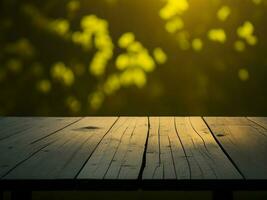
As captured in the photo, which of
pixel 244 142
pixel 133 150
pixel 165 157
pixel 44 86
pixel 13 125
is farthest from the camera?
pixel 44 86

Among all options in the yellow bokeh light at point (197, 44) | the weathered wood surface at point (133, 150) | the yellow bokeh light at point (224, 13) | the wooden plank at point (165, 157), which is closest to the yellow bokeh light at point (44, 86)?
the yellow bokeh light at point (197, 44)

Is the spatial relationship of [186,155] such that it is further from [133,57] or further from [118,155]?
[133,57]

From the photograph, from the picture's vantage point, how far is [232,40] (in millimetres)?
4066

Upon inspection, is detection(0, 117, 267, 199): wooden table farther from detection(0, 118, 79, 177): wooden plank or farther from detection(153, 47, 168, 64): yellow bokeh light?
detection(153, 47, 168, 64): yellow bokeh light

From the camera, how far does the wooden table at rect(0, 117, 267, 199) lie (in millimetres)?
1172

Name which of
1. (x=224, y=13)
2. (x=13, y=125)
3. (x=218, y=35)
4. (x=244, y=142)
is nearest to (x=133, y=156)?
(x=244, y=142)

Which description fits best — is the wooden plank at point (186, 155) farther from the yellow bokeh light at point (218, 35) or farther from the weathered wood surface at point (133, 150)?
the yellow bokeh light at point (218, 35)

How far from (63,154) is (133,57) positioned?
2.67 metres

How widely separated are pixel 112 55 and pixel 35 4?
834 millimetres

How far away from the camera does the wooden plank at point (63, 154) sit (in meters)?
1.23

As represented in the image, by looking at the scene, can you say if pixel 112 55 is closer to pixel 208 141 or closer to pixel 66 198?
pixel 66 198

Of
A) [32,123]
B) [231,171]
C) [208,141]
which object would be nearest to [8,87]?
[32,123]

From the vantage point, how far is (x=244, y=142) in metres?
1.76

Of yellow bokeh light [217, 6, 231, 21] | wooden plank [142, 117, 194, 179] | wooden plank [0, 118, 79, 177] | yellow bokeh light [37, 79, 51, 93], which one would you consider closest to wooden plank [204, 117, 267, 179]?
wooden plank [142, 117, 194, 179]
